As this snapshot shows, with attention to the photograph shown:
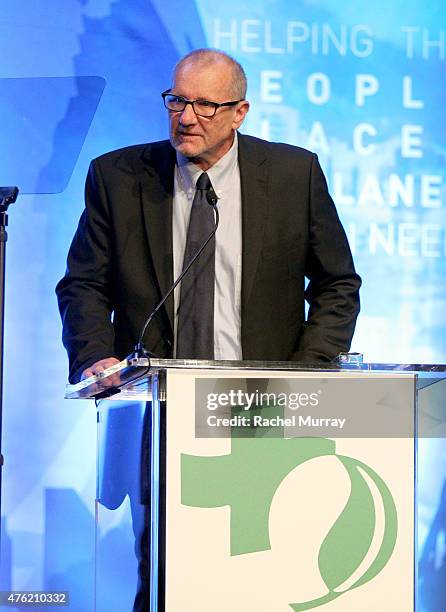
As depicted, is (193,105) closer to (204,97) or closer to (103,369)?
(204,97)

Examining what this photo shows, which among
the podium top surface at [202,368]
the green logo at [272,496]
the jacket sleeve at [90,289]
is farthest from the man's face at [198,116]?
the green logo at [272,496]

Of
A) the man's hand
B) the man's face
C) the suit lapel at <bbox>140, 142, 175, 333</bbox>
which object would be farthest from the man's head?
the man's hand

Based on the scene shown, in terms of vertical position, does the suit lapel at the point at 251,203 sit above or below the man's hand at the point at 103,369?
above

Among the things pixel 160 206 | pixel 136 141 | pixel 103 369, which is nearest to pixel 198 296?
pixel 160 206

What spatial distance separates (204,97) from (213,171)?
0.75ft

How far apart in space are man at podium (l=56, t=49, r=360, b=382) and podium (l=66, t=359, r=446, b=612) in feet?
2.23

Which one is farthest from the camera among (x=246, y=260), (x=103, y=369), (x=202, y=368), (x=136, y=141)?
(x=136, y=141)

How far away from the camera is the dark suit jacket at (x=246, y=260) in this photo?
2.73m

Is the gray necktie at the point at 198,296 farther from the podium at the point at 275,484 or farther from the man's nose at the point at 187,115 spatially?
the podium at the point at 275,484

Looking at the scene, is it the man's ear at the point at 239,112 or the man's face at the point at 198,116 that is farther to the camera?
the man's ear at the point at 239,112

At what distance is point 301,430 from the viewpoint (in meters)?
1.93

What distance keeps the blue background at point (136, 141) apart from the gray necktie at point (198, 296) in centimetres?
123

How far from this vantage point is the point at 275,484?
1911 mm

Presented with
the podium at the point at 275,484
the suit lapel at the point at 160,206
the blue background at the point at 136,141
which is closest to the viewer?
the podium at the point at 275,484
